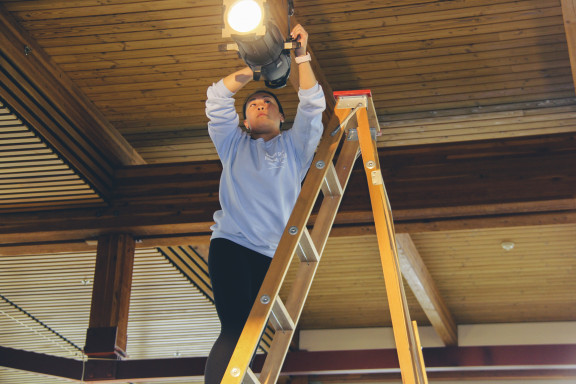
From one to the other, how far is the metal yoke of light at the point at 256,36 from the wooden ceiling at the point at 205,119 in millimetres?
1501

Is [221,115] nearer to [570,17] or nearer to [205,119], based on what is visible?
[570,17]

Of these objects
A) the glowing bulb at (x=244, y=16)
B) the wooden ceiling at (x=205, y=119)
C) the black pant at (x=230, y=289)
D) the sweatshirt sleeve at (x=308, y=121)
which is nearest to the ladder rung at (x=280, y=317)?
the black pant at (x=230, y=289)

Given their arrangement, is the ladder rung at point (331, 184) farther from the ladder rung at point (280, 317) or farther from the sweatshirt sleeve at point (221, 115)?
the ladder rung at point (280, 317)

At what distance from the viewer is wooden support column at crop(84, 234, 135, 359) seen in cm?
566

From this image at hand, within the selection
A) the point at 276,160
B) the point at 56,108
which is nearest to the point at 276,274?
the point at 276,160

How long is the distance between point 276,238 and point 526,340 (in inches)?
294

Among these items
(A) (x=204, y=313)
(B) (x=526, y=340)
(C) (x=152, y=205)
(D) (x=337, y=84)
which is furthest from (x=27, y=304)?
(B) (x=526, y=340)

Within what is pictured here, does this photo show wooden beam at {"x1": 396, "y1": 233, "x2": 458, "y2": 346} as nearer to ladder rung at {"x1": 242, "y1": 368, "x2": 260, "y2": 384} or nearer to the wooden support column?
the wooden support column

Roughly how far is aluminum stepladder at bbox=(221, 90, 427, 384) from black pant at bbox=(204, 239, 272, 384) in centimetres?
12

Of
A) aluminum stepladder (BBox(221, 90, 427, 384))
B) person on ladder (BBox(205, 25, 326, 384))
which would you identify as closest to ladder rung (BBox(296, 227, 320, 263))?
aluminum stepladder (BBox(221, 90, 427, 384))

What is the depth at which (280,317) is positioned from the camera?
253 cm

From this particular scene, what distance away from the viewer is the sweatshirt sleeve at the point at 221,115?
2.97 metres

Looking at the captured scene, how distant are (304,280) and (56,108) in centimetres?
334

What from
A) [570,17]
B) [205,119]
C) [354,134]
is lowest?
[354,134]
